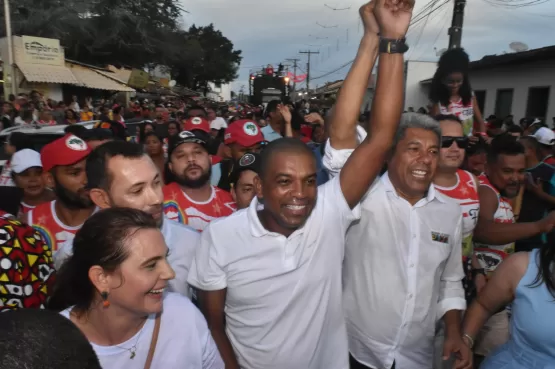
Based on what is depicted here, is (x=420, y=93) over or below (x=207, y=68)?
below

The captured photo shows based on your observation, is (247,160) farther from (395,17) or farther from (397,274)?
(395,17)

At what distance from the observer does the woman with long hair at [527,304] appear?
188cm

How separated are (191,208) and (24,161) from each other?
6.27 feet

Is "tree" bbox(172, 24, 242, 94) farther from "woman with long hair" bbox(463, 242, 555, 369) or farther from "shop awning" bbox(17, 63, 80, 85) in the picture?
"woman with long hair" bbox(463, 242, 555, 369)

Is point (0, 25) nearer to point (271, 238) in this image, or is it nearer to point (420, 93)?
point (420, 93)

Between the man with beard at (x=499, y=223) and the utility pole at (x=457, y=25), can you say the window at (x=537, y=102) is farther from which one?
the man with beard at (x=499, y=223)

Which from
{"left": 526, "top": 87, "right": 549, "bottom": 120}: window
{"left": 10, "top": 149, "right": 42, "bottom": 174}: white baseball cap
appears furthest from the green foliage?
{"left": 10, "top": 149, "right": 42, "bottom": 174}: white baseball cap

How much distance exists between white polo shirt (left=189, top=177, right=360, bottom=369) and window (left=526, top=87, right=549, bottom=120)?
16026mm

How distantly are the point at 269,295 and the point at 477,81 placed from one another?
19.9 meters

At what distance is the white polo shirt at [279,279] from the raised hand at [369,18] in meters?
0.77

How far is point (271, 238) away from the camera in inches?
77.1

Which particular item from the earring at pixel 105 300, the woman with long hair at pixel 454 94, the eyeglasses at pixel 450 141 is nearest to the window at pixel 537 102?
the woman with long hair at pixel 454 94

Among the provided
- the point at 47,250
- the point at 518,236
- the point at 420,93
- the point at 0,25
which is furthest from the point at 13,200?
the point at 0,25

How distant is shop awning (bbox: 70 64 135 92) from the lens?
2748 cm
